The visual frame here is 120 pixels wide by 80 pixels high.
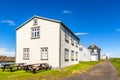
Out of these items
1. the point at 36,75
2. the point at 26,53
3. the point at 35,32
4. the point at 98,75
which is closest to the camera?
the point at 98,75

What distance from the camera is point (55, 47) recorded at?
24.0 m

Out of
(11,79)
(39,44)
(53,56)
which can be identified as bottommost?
A: (11,79)

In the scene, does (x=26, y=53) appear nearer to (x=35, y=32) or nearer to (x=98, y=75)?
(x=35, y=32)

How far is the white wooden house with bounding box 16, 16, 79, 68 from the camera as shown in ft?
78.9

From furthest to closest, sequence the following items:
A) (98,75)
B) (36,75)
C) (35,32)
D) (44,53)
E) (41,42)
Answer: (35,32), (41,42), (44,53), (36,75), (98,75)

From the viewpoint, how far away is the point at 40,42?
83.3 ft

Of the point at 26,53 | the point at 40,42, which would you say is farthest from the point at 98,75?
the point at 26,53

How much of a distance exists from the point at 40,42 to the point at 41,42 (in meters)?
0.19

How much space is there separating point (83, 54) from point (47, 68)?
44132 millimetres

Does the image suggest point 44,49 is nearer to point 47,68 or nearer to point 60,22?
point 47,68

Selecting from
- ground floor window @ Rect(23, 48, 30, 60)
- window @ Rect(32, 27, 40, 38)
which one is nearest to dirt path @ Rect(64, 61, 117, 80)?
window @ Rect(32, 27, 40, 38)

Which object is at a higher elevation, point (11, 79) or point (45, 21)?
point (45, 21)

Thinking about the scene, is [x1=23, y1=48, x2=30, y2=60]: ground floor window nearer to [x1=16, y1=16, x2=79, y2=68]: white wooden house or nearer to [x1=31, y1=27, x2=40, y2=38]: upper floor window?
[x1=16, y1=16, x2=79, y2=68]: white wooden house

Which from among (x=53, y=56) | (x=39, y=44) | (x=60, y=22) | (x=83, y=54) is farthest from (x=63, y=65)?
(x=83, y=54)
